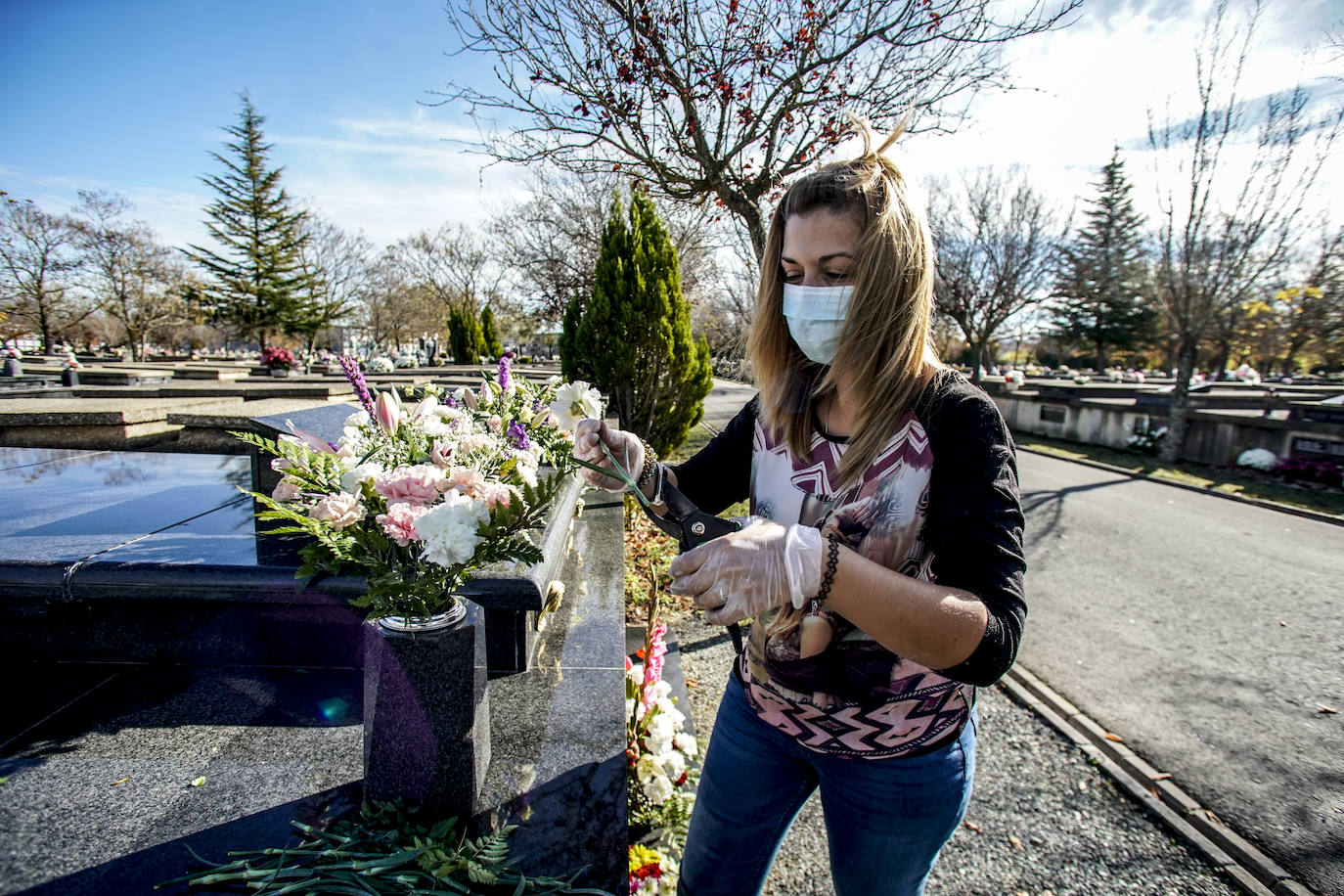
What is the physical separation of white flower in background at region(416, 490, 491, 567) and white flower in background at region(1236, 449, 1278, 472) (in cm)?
1482

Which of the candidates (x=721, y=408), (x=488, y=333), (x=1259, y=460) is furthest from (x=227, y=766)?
(x=488, y=333)

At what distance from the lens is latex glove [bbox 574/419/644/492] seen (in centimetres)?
154

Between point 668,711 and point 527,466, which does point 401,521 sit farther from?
point 668,711

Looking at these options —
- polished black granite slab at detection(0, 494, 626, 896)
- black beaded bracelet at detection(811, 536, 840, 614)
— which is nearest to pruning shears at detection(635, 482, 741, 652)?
black beaded bracelet at detection(811, 536, 840, 614)

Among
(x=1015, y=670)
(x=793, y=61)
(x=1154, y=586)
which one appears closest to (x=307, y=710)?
(x=1015, y=670)

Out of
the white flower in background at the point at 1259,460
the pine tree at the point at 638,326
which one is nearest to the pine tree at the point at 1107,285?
the white flower in background at the point at 1259,460

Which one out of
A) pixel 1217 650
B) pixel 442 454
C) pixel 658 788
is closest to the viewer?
pixel 442 454

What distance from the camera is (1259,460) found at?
1130 centimetres

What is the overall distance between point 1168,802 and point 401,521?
389 cm

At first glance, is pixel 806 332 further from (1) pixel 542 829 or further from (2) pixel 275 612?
(2) pixel 275 612

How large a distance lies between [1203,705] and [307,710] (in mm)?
5112

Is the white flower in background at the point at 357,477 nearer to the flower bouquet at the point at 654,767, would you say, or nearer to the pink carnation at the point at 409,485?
the pink carnation at the point at 409,485

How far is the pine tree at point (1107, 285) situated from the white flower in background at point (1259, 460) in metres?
29.1

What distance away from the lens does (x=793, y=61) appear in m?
5.91
